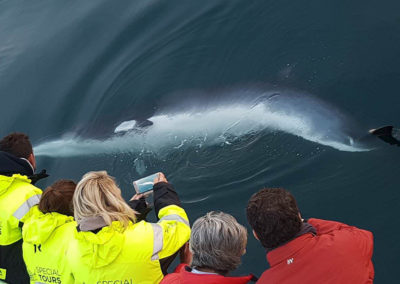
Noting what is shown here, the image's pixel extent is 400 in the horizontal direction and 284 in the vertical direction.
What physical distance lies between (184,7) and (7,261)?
328 inches

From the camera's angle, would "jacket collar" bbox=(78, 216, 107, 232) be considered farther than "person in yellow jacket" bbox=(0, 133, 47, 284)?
No

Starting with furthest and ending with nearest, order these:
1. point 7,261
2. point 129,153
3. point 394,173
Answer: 1. point 129,153
2. point 394,173
3. point 7,261

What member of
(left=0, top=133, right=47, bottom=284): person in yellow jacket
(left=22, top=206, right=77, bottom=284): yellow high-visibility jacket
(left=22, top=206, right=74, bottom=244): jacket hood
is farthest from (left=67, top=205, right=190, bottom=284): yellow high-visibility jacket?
(left=0, top=133, right=47, bottom=284): person in yellow jacket

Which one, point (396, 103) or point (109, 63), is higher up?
point (109, 63)

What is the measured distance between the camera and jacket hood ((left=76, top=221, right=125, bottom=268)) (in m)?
4.28

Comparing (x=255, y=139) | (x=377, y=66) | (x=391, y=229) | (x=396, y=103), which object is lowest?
(x=391, y=229)

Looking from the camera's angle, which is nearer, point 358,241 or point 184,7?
point 358,241

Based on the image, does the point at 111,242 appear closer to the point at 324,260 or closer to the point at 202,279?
the point at 202,279

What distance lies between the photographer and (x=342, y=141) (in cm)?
735

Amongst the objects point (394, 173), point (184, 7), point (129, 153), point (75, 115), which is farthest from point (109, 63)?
point (394, 173)

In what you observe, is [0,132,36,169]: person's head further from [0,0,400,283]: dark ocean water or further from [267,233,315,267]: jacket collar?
[267,233,315,267]: jacket collar

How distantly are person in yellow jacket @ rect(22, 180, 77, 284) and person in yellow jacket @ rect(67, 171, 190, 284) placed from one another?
0.26 meters

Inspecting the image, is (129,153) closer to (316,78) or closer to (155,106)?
(155,106)

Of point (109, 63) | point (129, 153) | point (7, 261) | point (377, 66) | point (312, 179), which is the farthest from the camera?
point (109, 63)
